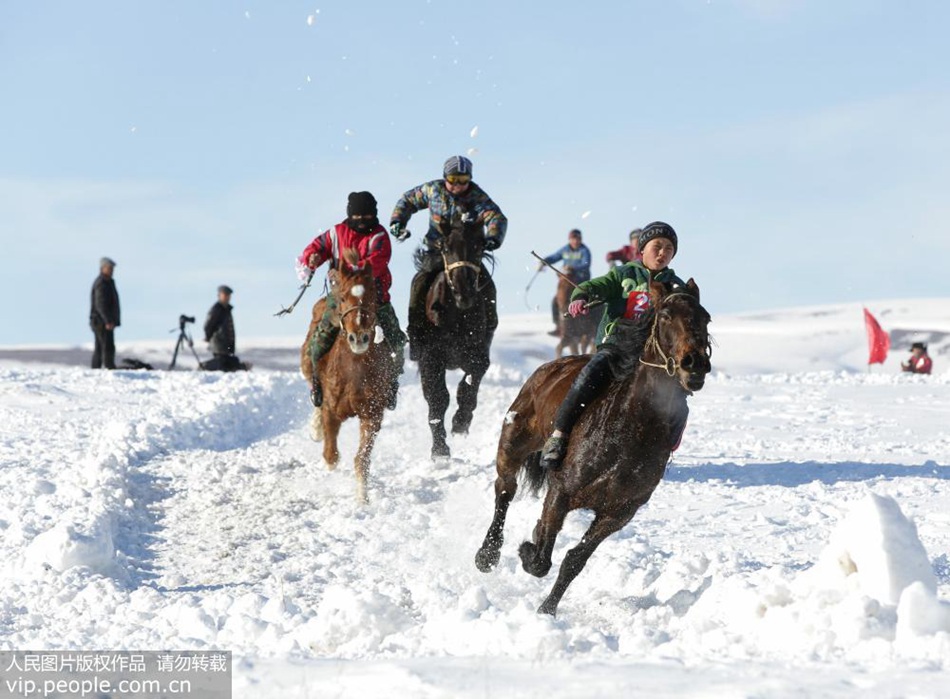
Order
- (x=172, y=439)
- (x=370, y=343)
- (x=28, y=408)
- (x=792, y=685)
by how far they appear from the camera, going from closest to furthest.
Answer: (x=792, y=685) < (x=370, y=343) < (x=172, y=439) < (x=28, y=408)

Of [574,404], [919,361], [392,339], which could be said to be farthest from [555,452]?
[919,361]

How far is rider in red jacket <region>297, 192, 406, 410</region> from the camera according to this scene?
11625mm

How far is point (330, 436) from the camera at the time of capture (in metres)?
11.7

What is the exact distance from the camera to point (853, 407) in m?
19.1

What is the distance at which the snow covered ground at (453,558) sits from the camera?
15.9ft

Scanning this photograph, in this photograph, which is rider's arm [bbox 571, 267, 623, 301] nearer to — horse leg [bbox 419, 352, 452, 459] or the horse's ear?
the horse's ear

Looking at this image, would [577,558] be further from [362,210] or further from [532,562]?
[362,210]

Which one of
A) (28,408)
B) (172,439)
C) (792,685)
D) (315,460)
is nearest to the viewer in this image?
(792,685)

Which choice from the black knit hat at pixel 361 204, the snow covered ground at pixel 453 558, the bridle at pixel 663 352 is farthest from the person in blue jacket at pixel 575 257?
the bridle at pixel 663 352

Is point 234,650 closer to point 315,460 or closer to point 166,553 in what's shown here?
point 166,553

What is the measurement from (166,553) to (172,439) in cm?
563

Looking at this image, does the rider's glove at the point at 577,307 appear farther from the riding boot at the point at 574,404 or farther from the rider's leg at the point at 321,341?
the rider's leg at the point at 321,341

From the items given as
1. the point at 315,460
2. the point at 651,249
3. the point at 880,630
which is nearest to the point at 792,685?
the point at 880,630

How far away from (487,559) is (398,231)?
213 inches
